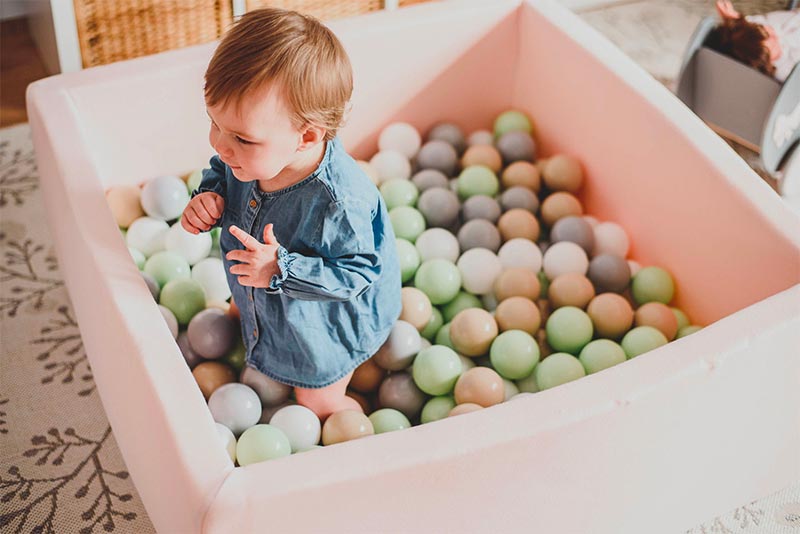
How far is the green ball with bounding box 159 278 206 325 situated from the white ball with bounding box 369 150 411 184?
42 centimetres

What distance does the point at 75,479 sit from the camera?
122 centimetres

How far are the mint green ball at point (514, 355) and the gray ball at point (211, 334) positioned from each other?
0.39 meters

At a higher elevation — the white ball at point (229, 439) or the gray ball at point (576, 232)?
the gray ball at point (576, 232)

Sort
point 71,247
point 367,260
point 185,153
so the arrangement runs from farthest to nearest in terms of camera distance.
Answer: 1. point 185,153
2. point 71,247
3. point 367,260

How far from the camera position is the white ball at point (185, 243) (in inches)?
54.4

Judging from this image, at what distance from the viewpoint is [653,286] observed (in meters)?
1.37

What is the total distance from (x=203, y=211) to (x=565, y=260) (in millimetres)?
606

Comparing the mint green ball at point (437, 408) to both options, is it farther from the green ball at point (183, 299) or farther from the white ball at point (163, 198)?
the white ball at point (163, 198)

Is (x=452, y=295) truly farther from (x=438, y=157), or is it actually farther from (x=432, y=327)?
(x=438, y=157)

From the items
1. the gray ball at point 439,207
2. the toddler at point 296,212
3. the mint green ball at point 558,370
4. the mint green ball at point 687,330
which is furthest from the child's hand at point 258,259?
the mint green ball at point 687,330

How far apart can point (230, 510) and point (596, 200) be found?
978mm

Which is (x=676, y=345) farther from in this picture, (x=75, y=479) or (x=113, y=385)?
(x=75, y=479)

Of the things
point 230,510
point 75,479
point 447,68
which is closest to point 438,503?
point 230,510

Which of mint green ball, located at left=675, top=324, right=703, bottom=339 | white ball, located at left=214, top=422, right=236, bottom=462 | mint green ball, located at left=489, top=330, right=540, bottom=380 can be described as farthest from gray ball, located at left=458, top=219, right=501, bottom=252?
white ball, located at left=214, top=422, right=236, bottom=462
